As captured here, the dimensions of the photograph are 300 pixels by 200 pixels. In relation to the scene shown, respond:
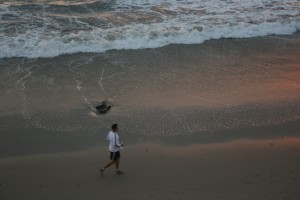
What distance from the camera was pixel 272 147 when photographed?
10.5 meters

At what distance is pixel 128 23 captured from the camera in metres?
18.5

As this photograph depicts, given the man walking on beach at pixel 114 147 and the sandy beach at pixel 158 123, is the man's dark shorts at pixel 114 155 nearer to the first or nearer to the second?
the man walking on beach at pixel 114 147

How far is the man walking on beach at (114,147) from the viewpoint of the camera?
9375mm

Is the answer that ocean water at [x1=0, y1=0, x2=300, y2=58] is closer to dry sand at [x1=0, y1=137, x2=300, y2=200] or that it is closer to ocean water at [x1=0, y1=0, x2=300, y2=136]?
ocean water at [x1=0, y1=0, x2=300, y2=136]

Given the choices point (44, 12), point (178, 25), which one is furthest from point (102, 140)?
point (44, 12)

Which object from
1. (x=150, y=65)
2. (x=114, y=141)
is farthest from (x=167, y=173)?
(x=150, y=65)

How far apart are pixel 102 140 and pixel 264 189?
4.20 meters

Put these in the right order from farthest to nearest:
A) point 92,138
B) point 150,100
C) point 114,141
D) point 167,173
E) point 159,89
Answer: point 159,89 < point 150,100 < point 92,138 < point 167,173 < point 114,141

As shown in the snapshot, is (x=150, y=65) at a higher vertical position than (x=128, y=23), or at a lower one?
lower

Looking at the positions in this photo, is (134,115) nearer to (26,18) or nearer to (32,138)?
(32,138)

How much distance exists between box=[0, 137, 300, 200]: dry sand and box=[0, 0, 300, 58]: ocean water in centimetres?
687

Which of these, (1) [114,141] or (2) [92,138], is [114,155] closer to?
(1) [114,141]

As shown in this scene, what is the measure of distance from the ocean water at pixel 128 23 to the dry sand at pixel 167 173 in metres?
6.87

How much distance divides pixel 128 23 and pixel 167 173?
1032 cm
